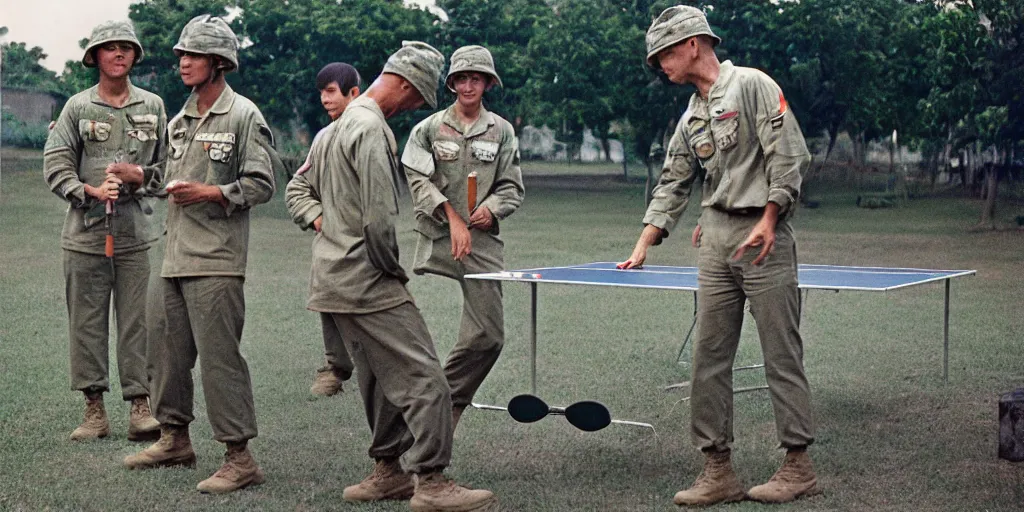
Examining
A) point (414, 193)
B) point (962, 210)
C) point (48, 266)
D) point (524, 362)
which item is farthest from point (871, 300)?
point (962, 210)

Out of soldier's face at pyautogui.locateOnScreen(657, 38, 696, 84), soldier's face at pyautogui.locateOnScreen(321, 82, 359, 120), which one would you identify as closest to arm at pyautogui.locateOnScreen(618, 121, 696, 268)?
soldier's face at pyautogui.locateOnScreen(657, 38, 696, 84)

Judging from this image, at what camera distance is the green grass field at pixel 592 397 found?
619cm

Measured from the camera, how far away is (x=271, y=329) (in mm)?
11977

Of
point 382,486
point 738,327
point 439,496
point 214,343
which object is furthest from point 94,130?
point 738,327

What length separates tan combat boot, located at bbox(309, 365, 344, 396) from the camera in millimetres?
8852

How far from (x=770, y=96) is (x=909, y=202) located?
1493 inches

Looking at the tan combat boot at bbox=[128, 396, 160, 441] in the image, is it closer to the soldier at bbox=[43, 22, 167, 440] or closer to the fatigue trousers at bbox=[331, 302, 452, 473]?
the soldier at bbox=[43, 22, 167, 440]

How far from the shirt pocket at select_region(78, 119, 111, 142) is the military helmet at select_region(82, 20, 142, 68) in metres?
0.33

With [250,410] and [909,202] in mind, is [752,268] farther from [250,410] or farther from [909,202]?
[909,202]

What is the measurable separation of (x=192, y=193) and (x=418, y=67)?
4.41ft

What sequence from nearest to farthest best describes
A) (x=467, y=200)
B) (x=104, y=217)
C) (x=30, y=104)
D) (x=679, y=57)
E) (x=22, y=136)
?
1. (x=679, y=57)
2. (x=467, y=200)
3. (x=104, y=217)
4. (x=22, y=136)
5. (x=30, y=104)

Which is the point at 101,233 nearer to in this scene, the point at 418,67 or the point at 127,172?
the point at 127,172

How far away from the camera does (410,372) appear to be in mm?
5617

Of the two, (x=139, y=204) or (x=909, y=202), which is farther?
(x=909, y=202)
